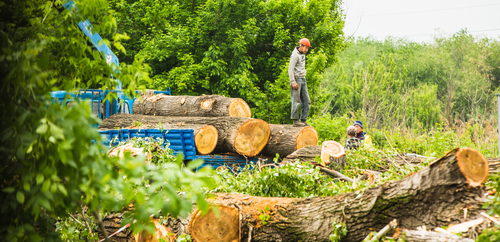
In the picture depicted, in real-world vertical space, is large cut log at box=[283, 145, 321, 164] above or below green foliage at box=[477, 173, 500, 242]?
below

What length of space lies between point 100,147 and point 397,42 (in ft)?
204

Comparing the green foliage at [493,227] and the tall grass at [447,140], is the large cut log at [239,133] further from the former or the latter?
the green foliage at [493,227]

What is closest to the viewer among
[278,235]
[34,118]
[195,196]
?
[195,196]

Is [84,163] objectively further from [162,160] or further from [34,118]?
[162,160]

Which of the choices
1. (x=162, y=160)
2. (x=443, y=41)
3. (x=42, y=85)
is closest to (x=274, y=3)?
(x=162, y=160)

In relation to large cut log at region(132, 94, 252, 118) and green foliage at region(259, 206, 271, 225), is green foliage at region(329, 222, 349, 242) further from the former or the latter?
large cut log at region(132, 94, 252, 118)

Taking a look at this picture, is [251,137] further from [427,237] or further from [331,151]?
[427,237]

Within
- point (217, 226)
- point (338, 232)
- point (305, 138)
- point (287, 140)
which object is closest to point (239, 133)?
point (287, 140)

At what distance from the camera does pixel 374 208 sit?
2.47m

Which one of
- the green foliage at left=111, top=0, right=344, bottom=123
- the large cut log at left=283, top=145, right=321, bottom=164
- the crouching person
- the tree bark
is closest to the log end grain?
the large cut log at left=283, top=145, right=321, bottom=164

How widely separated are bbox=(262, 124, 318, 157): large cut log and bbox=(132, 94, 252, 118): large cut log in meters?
1.17

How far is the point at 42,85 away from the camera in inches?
57.4

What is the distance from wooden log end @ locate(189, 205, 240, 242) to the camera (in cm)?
314

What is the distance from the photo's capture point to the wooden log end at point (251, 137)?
685 cm
